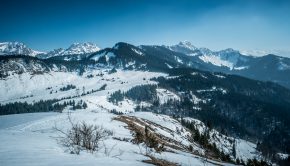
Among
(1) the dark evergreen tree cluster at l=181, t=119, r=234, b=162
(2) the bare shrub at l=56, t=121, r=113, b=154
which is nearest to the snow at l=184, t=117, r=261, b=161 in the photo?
(1) the dark evergreen tree cluster at l=181, t=119, r=234, b=162

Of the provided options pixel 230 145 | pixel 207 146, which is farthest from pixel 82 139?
pixel 230 145

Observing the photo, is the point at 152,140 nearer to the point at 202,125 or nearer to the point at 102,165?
the point at 102,165

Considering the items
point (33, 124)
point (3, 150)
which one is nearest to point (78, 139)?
point (3, 150)

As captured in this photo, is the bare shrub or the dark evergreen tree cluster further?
the bare shrub

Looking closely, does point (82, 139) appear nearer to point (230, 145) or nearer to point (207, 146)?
point (207, 146)

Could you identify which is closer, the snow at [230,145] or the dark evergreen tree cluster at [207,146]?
the dark evergreen tree cluster at [207,146]

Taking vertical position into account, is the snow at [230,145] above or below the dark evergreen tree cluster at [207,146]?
below

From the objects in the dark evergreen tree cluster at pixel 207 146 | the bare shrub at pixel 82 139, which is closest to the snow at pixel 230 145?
the dark evergreen tree cluster at pixel 207 146

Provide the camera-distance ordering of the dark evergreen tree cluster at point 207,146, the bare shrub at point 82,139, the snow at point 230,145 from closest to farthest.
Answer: the dark evergreen tree cluster at point 207,146
the bare shrub at point 82,139
the snow at point 230,145

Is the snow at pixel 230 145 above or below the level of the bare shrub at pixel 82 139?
below

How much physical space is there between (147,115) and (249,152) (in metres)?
74.5

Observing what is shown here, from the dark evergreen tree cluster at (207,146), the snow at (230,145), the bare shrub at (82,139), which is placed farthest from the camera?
the snow at (230,145)

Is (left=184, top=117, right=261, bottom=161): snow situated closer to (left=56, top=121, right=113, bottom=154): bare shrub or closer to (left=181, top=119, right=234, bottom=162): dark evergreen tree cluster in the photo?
(left=181, top=119, right=234, bottom=162): dark evergreen tree cluster

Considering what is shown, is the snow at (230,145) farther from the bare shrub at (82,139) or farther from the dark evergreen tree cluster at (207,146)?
the bare shrub at (82,139)
